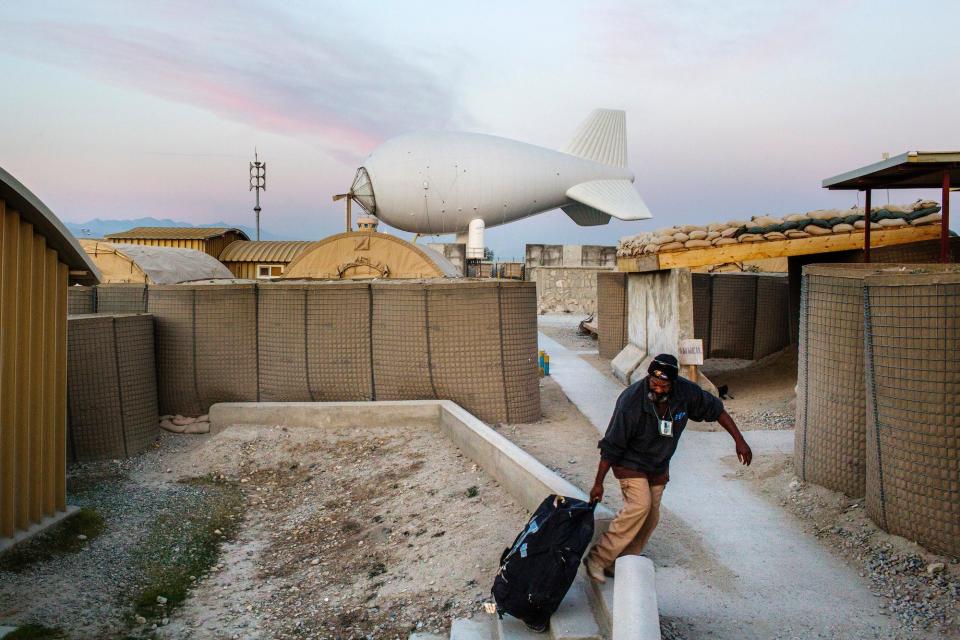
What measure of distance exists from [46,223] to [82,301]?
5.83m

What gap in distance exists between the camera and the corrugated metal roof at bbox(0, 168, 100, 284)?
562cm

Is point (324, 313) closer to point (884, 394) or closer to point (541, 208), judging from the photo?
point (884, 394)

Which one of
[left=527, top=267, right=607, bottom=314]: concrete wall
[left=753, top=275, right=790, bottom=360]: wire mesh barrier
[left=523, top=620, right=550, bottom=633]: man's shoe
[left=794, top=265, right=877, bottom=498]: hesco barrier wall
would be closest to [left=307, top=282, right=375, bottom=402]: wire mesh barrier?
[left=794, top=265, right=877, bottom=498]: hesco barrier wall

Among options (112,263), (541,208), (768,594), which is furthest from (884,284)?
(541,208)

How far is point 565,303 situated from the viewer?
2953 cm

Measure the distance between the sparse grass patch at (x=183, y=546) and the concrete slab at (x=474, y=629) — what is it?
2650mm

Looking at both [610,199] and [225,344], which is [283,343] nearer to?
[225,344]

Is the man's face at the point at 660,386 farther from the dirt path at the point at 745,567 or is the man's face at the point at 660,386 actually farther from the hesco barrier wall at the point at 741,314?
the hesco barrier wall at the point at 741,314

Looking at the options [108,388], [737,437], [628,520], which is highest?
[737,437]

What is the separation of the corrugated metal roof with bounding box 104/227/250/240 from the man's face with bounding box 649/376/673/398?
29018mm

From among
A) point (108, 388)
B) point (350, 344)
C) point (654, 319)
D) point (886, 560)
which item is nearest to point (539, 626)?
point (886, 560)

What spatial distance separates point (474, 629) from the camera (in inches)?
164

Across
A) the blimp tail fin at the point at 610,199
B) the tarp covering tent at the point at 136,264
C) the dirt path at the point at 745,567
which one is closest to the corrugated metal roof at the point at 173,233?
the tarp covering tent at the point at 136,264

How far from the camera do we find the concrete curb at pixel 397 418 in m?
6.87
